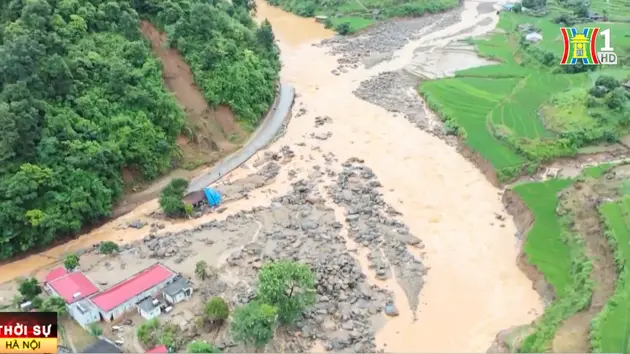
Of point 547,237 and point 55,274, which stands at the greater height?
point 55,274

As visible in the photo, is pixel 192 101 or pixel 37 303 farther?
pixel 192 101

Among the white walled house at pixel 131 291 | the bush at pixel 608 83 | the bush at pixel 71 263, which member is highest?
the bush at pixel 608 83

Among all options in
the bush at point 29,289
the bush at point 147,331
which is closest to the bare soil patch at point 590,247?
the bush at point 147,331

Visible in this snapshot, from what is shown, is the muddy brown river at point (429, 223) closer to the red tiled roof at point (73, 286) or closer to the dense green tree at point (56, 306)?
the red tiled roof at point (73, 286)

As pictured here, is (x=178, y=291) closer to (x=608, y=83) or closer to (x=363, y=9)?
(x=608, y=83)

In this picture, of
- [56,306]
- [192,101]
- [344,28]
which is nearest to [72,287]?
[56,306]

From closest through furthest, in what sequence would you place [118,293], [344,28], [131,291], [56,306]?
[56,306], [118,293], [131,291], [344,28]
